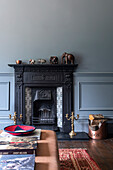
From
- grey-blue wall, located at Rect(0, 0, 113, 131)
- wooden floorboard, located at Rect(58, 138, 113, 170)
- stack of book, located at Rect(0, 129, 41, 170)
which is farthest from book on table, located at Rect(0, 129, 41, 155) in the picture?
grey-blue wall, located at Rect(0, 0, 113, 131)

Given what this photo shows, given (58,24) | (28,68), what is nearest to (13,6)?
(58,24)

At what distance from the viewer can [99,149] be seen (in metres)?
2.17

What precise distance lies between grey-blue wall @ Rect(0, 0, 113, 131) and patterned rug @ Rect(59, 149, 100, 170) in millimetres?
964

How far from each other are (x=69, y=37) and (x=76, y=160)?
6.67 feet

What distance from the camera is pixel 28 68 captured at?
9.46ft

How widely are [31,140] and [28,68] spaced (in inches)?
75.9

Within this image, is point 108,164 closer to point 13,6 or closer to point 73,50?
point 73,50

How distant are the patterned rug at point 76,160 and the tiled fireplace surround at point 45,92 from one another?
2.88 feet

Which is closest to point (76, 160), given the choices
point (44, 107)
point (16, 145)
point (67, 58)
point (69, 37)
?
point (16, 145)

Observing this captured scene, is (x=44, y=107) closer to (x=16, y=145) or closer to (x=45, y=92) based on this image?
(x=45, y=92)

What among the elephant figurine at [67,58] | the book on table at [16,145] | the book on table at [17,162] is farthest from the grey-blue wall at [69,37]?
the book on table at [17,162]

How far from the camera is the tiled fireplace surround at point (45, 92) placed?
2.89 metres

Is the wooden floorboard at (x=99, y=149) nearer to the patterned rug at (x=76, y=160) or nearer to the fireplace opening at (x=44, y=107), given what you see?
the patterned rug at (x=76, y=160)

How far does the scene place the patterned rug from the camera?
5.31 feet
